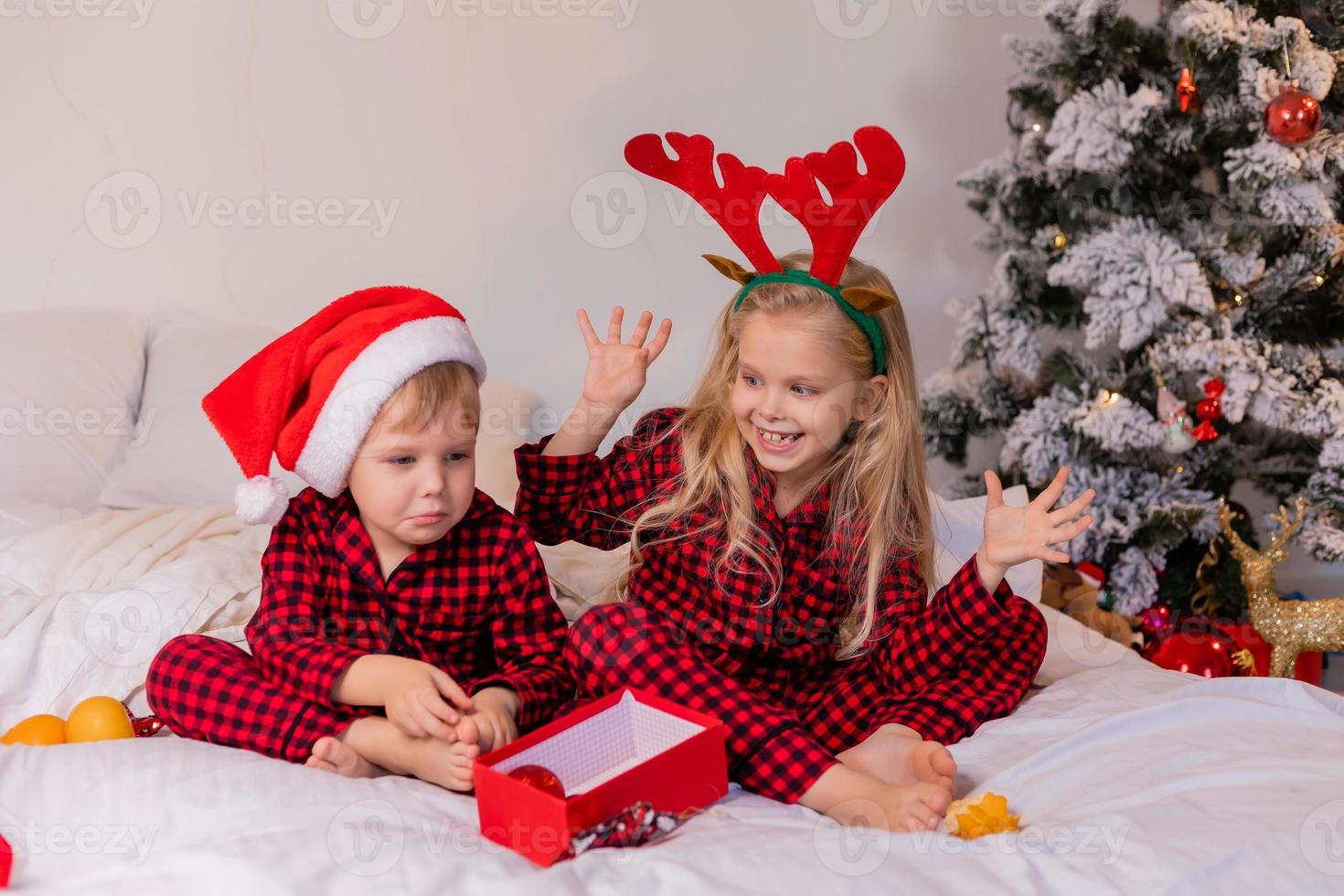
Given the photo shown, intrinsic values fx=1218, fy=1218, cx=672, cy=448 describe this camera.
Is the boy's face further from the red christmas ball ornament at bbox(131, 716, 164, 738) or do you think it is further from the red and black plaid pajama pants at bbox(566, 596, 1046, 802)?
the red christmas ball ornament at bbox(131, 716, 164, 738)

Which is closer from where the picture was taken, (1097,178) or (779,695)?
(779,695)

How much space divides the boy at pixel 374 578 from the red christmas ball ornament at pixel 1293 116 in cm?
133

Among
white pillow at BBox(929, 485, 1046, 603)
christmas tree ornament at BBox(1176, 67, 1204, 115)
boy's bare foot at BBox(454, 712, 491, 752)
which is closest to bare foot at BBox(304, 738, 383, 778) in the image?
boy's bare foot at BBox(454, 712, 491, 752)

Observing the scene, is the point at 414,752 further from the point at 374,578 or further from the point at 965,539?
the point at 965,539

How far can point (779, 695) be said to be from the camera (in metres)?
1.46

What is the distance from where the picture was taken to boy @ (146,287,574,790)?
3.99ft

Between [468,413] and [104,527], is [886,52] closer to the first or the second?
[468,413]

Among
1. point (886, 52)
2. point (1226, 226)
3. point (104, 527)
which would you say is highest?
Answer: point (886, 52)

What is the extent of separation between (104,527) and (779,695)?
962 mm

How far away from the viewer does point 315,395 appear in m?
1.29

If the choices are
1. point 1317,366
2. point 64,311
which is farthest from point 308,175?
point 1317,366

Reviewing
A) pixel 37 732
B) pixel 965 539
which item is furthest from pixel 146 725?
pixel 965 539

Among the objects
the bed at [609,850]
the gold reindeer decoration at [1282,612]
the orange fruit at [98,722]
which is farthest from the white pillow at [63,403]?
the gold reindeer decoration at [1282,612]

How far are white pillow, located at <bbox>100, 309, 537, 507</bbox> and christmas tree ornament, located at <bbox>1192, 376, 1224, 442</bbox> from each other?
112 centimetres
